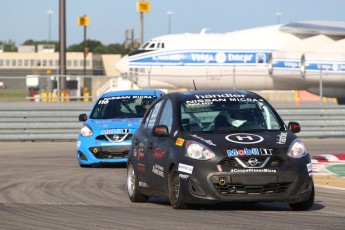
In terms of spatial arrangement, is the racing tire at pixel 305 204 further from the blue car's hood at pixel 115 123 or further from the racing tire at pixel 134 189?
the blue car's hood at pixel 115 123

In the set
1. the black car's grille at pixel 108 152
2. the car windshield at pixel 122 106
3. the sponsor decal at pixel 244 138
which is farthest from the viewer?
the car windshield at pixel 122 106

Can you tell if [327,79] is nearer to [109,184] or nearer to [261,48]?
[261,48]

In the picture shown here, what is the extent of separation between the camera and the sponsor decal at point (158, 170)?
11.6 m

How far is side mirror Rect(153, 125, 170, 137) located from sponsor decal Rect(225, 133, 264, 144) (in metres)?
0.78

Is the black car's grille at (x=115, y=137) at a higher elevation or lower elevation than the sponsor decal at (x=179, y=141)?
lower

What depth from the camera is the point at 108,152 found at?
18344 millimetres

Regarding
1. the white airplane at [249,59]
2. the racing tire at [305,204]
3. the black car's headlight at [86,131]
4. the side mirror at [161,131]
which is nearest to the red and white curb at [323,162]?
the black car's headlight at [86,131]

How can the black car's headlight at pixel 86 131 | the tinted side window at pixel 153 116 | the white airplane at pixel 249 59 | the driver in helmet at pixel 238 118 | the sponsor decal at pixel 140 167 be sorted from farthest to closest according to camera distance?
1. the white airplane at pixel 249 59
2. the black car's headlight at pixel 86 131
3. the tinted side window at pixel 153 116
4. the sponsor decal at pixel 140 167
5. the driver in helmet at pixel 238 118

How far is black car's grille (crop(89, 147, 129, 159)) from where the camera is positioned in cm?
1828

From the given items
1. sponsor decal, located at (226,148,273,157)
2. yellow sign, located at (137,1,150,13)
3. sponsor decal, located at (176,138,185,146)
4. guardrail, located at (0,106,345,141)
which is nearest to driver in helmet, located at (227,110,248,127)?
sponsor decal, located at (176,138,185,146)

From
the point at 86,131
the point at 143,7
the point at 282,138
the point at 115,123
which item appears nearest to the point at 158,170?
the point at 282,138

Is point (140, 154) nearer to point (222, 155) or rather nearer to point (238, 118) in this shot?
point (238, 118)

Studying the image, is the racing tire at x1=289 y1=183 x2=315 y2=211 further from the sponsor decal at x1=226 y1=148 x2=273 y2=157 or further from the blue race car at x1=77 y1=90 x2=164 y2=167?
the blue race car at x1=77 y1=90 x2=164 y2=167

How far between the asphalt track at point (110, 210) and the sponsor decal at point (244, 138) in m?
0.75
